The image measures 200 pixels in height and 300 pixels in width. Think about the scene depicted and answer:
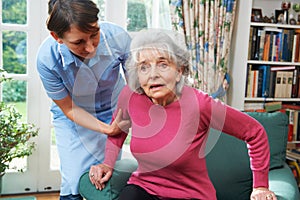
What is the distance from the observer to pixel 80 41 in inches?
58.7

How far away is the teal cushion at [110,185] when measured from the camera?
5.25ft

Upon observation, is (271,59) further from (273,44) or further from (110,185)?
(110,185)

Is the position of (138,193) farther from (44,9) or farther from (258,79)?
(258,79)

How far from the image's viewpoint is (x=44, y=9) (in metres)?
2.78

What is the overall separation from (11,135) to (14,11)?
0.88 metres

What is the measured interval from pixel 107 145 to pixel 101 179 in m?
0.17

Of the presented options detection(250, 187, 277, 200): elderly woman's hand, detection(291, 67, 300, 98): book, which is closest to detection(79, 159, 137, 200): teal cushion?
detection(250, 187, 277, 200): elderly woman's hand

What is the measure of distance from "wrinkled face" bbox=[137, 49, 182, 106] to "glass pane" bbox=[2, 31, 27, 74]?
160 cm

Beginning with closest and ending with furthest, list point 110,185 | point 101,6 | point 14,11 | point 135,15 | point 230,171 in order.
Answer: point 110,185, point 230,171, point 14,11, point 101,6, point 135,15

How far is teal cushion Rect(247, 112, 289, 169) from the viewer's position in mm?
1996

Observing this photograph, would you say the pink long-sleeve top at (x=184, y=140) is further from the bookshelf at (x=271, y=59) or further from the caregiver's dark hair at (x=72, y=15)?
the bookshelf at (x=271, y=59)

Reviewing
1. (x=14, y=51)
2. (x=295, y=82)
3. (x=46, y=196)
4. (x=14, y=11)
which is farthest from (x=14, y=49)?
(x=295, y=82)

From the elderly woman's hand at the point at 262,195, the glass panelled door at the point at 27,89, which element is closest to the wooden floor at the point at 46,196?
the glass panelled door at the point at 27,89

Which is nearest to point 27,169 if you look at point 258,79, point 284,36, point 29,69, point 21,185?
point 21,185
